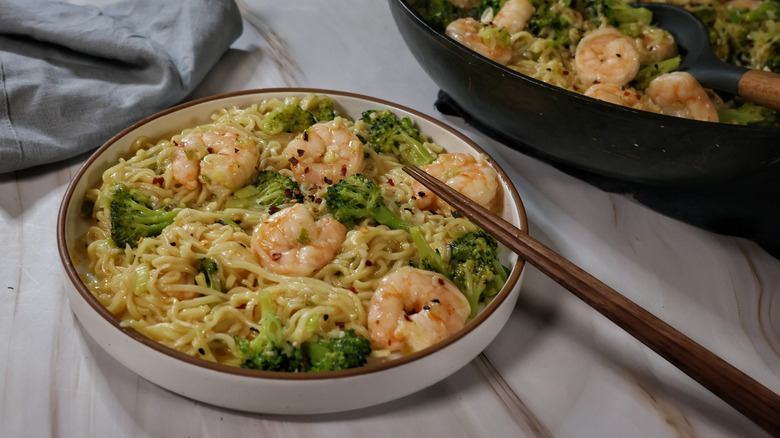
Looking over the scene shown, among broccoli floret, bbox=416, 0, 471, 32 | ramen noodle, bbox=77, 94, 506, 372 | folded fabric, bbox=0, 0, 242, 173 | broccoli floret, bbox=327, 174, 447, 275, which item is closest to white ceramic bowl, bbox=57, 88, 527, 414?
ramen noodle, bbox=77, 94, 506, 372

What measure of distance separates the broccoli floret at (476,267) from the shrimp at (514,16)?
154 cm

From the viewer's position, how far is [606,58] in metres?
3.32

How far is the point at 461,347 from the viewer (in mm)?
2139

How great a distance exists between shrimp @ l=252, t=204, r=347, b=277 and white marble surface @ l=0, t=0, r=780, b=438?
55 centimetres

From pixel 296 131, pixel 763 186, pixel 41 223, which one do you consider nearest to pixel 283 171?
pixel 296 131

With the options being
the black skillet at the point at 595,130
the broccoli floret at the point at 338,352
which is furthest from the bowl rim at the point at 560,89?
the broccoli floret at the point at 338,352

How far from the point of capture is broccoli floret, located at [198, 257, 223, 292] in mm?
2373

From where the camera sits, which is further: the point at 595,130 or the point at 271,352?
the point at 595,130

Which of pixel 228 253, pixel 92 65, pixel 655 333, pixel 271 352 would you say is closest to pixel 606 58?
pixel 655 333

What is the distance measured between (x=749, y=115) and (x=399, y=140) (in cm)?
183

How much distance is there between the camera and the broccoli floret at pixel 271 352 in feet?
6.72

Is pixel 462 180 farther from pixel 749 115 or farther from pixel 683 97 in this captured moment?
pixel 749 115

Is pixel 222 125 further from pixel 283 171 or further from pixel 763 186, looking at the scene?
pixel 763 186

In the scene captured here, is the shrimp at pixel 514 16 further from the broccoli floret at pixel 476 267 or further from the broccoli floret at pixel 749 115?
the broccoli floret at pixel 476 267
